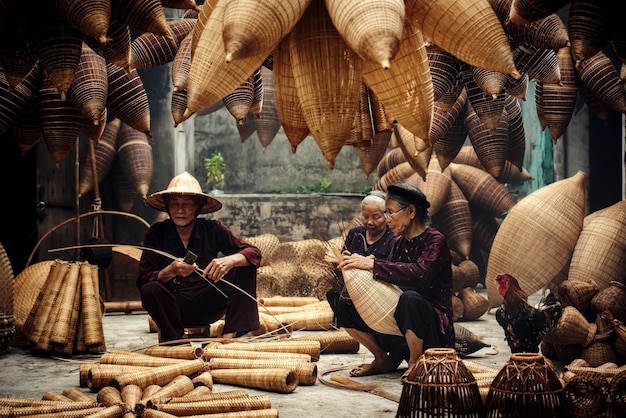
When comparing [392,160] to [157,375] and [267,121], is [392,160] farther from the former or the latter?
[157,375]

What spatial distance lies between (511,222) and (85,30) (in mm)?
4990

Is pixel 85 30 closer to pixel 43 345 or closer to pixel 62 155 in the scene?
pixel 62 155

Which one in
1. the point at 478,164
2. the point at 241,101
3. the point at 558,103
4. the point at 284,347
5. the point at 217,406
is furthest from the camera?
the point at 478,164

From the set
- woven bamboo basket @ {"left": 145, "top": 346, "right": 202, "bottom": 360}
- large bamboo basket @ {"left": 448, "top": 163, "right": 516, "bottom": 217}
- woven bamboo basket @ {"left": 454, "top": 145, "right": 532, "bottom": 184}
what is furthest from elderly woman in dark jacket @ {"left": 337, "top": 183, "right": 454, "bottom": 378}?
woven bamboo basket @ {"left": 454, "top": 145, "right": 532, "bottom": 184}

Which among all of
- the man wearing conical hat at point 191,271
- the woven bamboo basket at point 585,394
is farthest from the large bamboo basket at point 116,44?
the man wearing conical hat at point 191,271

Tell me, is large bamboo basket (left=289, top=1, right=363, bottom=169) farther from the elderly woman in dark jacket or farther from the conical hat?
the conical hat

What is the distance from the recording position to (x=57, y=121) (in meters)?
2.54

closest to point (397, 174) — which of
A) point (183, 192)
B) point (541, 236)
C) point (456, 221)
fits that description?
point (456, 221)

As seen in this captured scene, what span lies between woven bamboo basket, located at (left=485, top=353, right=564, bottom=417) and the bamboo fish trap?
4.82 ft

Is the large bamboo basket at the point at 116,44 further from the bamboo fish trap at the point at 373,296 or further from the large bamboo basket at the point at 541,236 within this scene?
the large bamboo basket at the point at 541,236

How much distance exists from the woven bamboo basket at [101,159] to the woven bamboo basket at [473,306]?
4.38 meters

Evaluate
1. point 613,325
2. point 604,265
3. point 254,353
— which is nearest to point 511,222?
point 604,265

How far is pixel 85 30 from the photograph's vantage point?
1.76 meters

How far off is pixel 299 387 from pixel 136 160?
17.2ft
